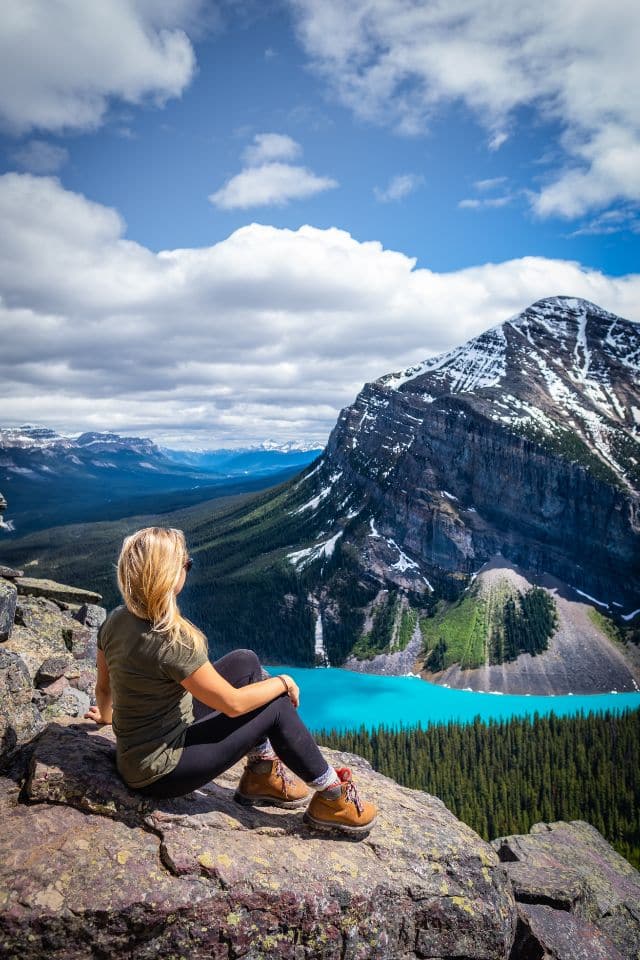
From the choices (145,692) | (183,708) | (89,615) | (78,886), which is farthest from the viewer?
(89,615)

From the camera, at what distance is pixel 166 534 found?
7383 millimetres

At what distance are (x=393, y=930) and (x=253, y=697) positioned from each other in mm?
4446

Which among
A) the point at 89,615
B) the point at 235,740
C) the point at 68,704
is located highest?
the point at 235,740

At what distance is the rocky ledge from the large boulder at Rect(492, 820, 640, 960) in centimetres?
505

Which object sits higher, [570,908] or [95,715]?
[95,715]

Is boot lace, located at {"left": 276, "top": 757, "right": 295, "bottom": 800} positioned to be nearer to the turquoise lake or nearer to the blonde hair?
the blonde hair

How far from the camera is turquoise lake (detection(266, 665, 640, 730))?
466 ft

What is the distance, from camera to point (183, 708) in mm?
7973

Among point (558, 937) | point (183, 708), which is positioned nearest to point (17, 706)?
point (183, 708)

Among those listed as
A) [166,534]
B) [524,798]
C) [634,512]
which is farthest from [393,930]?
[634,512]

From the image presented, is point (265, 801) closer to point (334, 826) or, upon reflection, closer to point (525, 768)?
point (334, 826)

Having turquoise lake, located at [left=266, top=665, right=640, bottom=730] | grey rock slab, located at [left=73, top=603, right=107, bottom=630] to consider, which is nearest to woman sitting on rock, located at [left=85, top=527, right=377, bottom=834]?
grey rock slab, located at [left=73, top=603, right=107, bottom=630]

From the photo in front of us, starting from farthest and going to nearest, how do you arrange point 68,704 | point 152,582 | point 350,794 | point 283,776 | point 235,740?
point 68,704
point 283,776
point 350,794
point 235,740
point 152,582

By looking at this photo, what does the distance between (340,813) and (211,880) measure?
2365 millimetres
